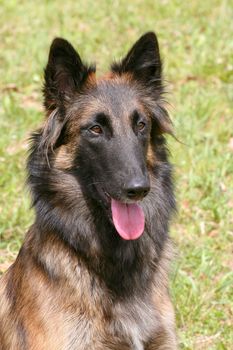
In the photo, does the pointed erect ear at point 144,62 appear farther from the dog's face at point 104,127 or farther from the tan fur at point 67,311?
the tan fur at point 67,311

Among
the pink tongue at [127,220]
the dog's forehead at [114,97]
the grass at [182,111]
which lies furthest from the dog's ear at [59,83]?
the grass at [182,111]

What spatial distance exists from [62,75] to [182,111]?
13.8ft

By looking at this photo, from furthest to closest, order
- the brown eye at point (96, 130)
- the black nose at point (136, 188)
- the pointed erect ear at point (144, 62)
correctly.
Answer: the pointed erect ear at point (144, 62), the brown eye at point (96, 130), the black nose at point (136, 188)

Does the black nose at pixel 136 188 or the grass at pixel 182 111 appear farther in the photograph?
the grass at pixel 182 111

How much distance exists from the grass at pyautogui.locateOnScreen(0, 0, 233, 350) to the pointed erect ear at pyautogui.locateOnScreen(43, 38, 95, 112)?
52.8 inches

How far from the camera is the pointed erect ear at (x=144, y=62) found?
4574 mm

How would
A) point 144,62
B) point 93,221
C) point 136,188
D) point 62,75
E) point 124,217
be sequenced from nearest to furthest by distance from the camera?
point 136,188 → point 124,217 → point 62,75 → point 93,221 → point 144,62

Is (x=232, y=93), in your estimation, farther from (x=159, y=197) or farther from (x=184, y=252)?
(x=159, y=197)

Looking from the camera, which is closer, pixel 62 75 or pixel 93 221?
pixel 62 75

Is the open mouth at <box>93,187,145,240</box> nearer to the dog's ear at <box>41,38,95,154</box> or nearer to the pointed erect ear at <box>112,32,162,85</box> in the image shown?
the dog's ear at <box>41,38,95,154</box>

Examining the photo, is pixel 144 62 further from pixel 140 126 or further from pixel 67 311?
pixel 67 311

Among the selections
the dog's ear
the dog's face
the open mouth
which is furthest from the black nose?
the dog's ear

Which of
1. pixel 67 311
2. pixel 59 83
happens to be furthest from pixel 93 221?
pixel 59 83

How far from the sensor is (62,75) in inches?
175
